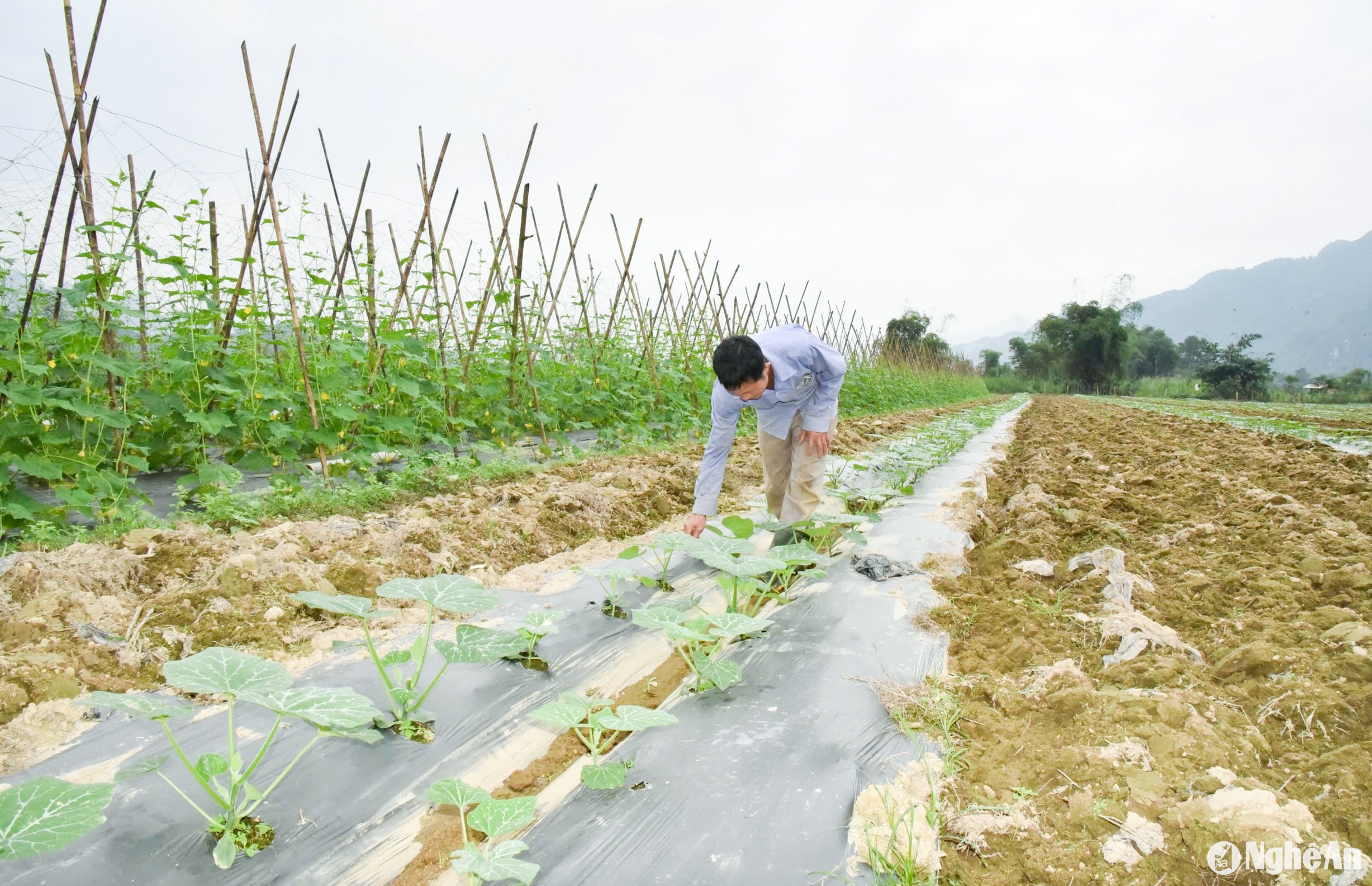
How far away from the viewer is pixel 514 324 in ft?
17.5

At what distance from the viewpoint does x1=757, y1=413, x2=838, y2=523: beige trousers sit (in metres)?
3.13

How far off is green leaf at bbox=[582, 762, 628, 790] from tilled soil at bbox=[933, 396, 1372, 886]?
64 centimetres

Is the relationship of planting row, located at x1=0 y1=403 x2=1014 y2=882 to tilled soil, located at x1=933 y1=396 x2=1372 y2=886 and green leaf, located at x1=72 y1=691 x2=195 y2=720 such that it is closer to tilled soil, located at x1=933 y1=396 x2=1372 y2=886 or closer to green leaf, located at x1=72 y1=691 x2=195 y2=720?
green leaf, located at x1=72 y1=691 x2=195 y2=720

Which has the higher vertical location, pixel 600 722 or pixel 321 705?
pixel 321 705

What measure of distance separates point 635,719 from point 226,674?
80 cm

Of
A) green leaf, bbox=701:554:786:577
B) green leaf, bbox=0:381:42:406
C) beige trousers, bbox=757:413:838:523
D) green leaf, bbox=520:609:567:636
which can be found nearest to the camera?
green leaf, bbox=520:609:567:636

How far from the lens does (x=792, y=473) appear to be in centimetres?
319

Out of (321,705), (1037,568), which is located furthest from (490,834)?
(1037,568)

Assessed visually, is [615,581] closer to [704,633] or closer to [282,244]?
[704,633]

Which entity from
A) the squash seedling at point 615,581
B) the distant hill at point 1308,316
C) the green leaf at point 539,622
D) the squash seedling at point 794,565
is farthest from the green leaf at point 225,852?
the distant hill at point 1308,316

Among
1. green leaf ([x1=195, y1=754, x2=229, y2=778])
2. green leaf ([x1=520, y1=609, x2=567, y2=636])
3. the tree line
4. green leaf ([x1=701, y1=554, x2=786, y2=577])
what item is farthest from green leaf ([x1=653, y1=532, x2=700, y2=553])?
the tree line

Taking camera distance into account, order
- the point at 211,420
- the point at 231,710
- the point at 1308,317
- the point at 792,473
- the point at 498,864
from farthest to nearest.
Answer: the point at 1308,317 → the point at 211,420 → the point at 792,473 → the point at 231,710 → the point at 498,864

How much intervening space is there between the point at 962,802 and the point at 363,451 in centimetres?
372

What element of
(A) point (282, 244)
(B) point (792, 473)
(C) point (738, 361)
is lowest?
(B) point (792, 473)
